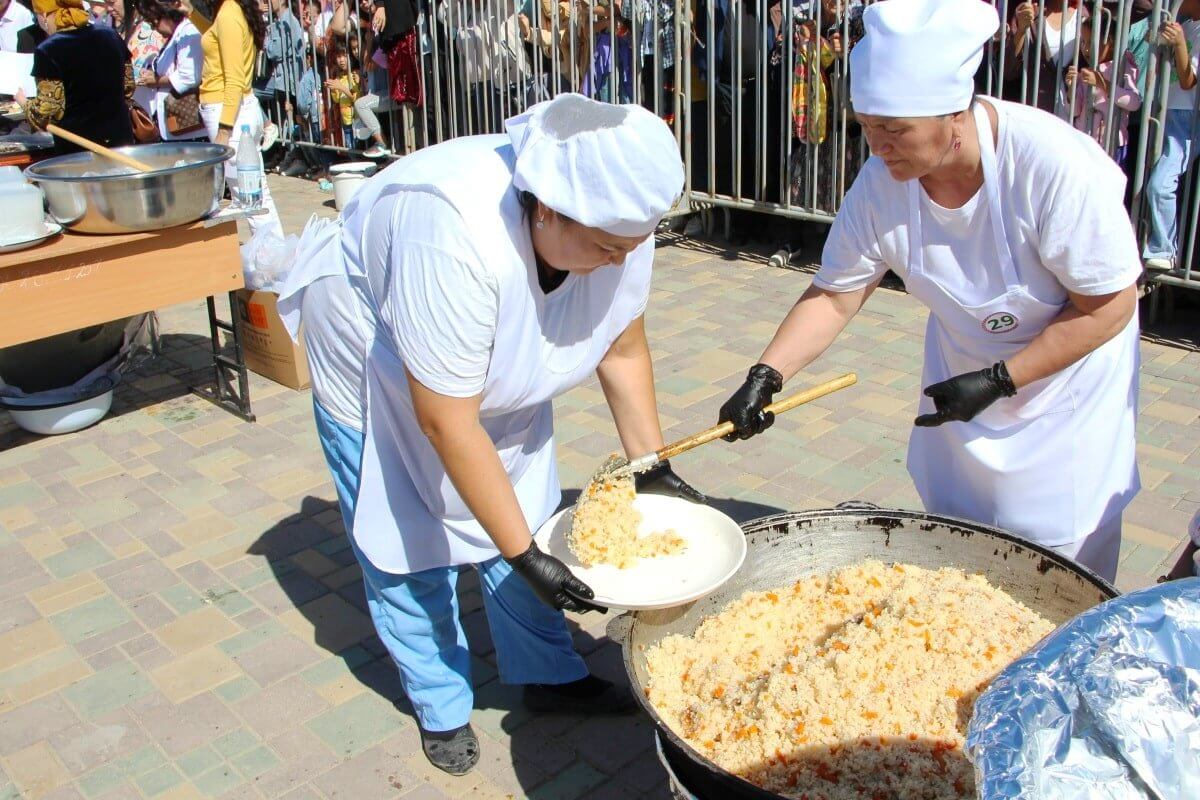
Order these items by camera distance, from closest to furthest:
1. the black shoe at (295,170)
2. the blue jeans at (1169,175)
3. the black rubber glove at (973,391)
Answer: the black rubber glove at (973,391) < the blue jeans at (1169,175) < the black shoe at (295,170)

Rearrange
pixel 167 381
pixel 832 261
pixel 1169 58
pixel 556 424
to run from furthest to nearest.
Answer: pixel 167 381
pixel 1169 58
pixel 556 424
pixel 832 261

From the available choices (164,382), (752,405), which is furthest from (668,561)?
(164,382)

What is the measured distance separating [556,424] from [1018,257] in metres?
2.96

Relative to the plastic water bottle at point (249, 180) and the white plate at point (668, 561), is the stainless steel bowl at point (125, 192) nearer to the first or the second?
the plastic water bottle at point (249, 180)

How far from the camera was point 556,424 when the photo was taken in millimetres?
5016

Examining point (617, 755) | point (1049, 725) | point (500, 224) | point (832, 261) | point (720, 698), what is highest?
point (500, 224)

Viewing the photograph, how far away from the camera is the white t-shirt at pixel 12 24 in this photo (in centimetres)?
862

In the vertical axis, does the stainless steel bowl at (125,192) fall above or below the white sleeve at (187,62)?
below

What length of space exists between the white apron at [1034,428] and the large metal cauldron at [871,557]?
0.25 metres

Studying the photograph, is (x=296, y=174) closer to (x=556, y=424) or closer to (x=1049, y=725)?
(x=556, y=424)

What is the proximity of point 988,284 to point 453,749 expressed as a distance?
1.87 m

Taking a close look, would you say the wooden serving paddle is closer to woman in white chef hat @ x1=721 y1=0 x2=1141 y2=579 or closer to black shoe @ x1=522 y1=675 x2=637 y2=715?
woman in white chef hat @ x1=721 y1=0 x2=1141 y2=579

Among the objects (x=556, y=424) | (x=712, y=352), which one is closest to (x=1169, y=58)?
(x=712, y=352)

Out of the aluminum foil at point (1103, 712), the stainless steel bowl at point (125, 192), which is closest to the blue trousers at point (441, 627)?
the aluminum foil at point (1103, 712)
